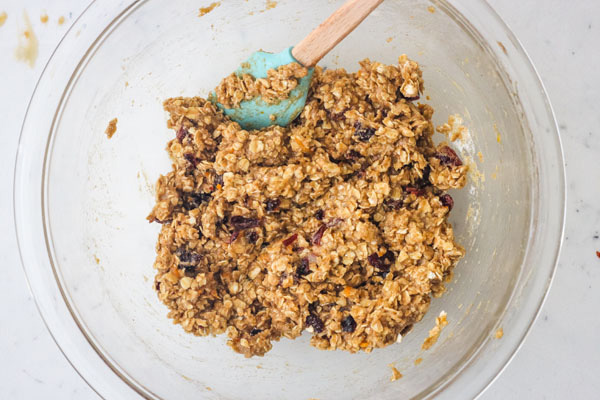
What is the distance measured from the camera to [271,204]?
6.42ft

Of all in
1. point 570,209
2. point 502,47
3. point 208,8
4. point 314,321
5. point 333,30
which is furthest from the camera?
point 570,209

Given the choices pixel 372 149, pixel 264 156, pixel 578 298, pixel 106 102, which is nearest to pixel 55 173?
pixel 106 102

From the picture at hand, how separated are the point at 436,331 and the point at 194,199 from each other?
1022 millimetres

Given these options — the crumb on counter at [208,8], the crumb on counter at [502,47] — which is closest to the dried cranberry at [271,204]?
the crumb on counter at [208,8]

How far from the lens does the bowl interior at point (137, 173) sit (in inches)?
86.4

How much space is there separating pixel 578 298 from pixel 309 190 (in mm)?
1425

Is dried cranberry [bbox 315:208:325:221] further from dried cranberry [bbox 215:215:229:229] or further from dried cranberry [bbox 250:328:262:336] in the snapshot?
dried cranberry [bbox 250:328:262:336]

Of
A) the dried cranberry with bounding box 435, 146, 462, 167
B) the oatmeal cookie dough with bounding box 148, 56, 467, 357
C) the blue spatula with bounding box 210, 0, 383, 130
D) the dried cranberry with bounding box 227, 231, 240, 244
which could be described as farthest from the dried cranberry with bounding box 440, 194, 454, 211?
the dried cranberry with bounding box 227, 231, 240, 244

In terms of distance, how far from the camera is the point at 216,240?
201cm

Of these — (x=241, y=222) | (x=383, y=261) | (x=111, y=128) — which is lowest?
(x=383, y=261)

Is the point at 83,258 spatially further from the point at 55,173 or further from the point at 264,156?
the point at 264,156

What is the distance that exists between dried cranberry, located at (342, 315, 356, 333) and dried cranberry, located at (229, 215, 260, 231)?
48 centimetres

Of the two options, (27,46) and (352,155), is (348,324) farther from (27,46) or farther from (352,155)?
(27,46)

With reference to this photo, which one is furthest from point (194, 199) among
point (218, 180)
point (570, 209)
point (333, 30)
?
point (570, 209)
